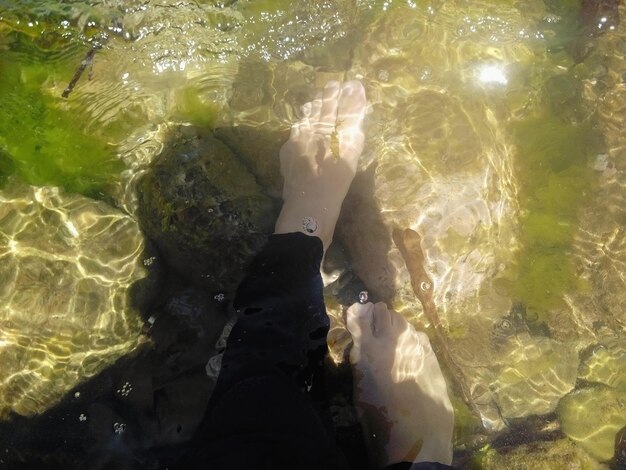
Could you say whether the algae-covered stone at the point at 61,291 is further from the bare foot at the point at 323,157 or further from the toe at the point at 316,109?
the toe at the point at 316,109

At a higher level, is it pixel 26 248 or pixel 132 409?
pixel 26 248

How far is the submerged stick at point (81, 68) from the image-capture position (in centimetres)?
328

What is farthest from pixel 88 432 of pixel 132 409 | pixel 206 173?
pixel 206 173

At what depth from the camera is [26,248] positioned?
2.96 metres

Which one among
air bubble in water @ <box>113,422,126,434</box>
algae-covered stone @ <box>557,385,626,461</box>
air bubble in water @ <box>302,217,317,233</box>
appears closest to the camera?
air bubble in water @ <box>113,422,126,434</box>

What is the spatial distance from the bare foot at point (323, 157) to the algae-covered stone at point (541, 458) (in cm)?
197

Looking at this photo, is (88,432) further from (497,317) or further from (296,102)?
(497,317)

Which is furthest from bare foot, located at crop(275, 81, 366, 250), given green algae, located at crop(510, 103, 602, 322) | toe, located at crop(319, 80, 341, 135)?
green algae, located at crop(510, 103, 602, 322)

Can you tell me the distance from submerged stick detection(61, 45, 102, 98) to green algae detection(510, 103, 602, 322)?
10.2ft

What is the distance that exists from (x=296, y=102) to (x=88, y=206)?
1.59 m

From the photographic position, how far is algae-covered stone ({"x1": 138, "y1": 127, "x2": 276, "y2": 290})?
3010mm

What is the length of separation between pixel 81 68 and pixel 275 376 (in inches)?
98.1

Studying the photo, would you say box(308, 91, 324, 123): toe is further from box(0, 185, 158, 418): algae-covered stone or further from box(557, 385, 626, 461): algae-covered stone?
box(557, 385, 626, 461): algae-covered stone

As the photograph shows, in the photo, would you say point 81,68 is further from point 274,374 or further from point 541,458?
point 541,458
